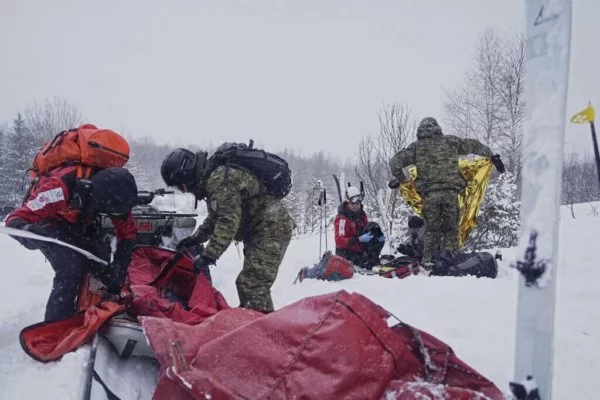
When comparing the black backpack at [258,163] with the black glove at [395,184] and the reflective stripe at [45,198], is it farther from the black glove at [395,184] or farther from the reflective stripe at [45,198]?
the black glove at [395,184]

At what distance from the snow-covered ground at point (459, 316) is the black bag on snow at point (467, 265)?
1.70 ft

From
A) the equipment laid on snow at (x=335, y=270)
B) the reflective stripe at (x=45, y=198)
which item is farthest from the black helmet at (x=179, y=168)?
the equipment laid on snow at (x=335, y=270)

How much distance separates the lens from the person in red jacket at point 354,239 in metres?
7.23

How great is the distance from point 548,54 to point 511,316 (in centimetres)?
250

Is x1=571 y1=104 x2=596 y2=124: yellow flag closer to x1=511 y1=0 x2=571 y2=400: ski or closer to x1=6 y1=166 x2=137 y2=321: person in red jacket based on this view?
x1=511 y1=0 x2=571 y2=400: ski

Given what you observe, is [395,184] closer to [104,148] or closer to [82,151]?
[104,148]

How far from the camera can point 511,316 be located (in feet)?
10.6

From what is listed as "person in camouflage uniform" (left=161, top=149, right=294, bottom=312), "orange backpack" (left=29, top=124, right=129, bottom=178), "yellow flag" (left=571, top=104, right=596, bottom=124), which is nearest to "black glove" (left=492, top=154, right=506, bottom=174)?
"person in camouflage uniform" (left=161, top=149, right=294, bottom=312)

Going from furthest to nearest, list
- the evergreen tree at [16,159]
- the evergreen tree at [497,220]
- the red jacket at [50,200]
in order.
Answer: the evergreen tree at [16,159], the evergreen tree at [497,220], the red jacket at [50,200]

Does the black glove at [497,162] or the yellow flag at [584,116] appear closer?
the yellow flag at [584,116]

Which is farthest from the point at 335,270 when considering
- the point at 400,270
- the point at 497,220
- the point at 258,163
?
the point at 497,220

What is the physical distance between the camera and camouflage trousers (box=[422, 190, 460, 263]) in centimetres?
603

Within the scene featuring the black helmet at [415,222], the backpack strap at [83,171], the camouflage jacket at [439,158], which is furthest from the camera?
the black helmet at [415,222]

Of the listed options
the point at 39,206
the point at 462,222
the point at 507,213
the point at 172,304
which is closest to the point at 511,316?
the point at 172,304
